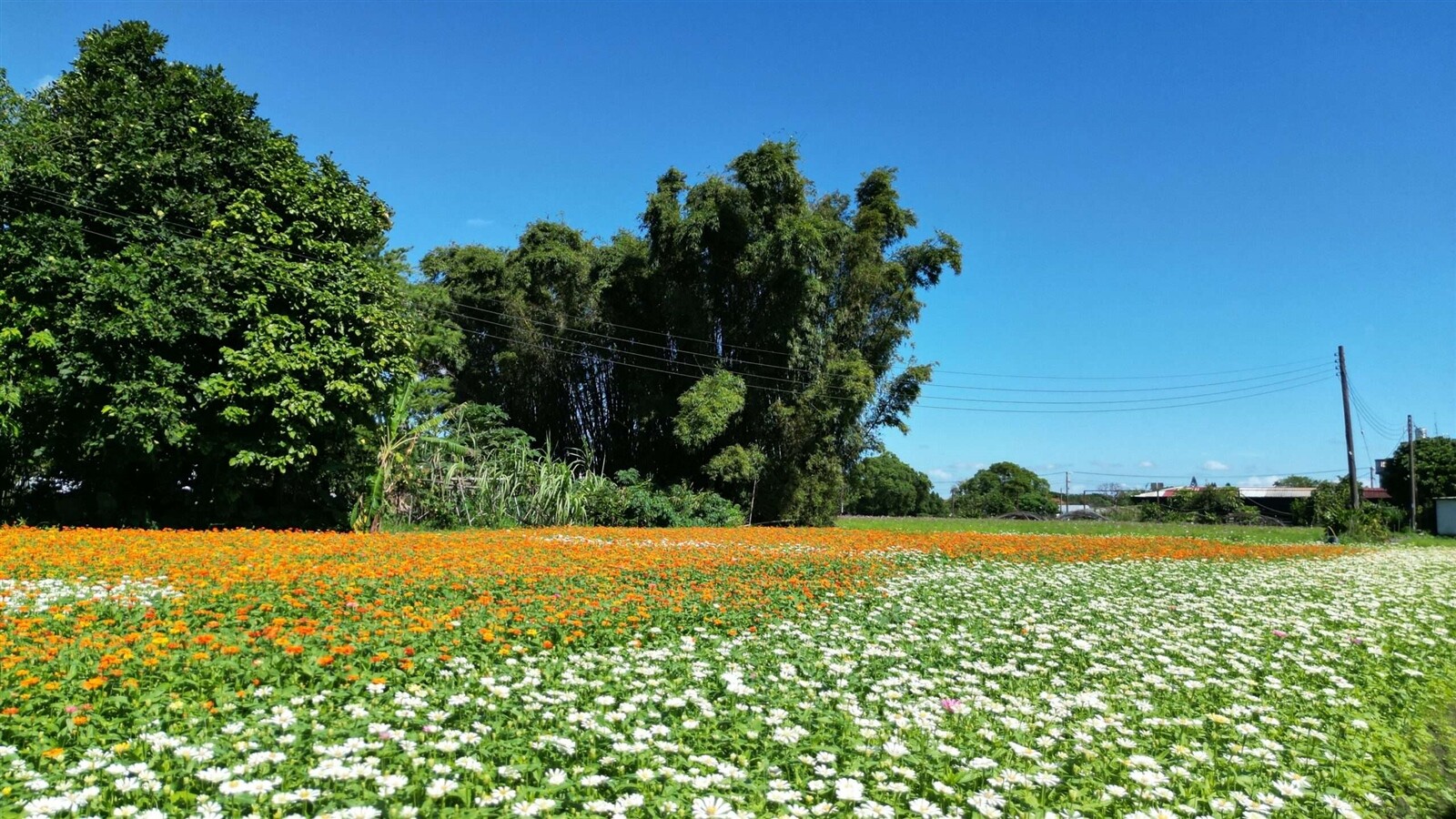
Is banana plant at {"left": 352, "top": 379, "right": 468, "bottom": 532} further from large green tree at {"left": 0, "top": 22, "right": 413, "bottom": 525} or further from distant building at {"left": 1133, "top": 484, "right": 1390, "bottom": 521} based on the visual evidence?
distant building at {"left": 1133, "top": 484, "right": 1390, "bottom": 521}

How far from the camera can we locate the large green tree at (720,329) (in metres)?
18.0

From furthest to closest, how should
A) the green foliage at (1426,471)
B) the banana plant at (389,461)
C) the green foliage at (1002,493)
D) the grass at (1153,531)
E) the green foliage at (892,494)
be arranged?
the green foliage at (892,494) → the green foliage at (1002,493) → the green foliage at (1426,471) → the grass at (1153,531) → the banana plant at (389,461)

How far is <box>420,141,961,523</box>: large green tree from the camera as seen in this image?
59.1ft

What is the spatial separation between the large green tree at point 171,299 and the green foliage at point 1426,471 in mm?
44055

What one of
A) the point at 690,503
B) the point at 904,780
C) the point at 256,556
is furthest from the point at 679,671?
the point at 690,503

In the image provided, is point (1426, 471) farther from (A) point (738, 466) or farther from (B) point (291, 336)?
(B) point (291, 336)

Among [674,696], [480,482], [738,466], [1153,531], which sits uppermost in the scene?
[738,466]

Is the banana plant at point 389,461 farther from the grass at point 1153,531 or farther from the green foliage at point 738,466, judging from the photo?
the grass at point 1153,531

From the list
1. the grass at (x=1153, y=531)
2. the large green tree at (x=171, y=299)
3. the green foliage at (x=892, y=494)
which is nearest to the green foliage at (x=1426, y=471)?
the grass at (x=1153, y=531)

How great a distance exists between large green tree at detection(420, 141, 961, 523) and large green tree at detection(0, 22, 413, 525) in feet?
26.2

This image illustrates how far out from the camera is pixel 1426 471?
120 feet

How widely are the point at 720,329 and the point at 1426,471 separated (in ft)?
124

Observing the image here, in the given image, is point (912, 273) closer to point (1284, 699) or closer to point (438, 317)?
point (438, 317)

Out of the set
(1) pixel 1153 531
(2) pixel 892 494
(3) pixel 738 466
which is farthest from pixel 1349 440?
(2) pixel 892 494
